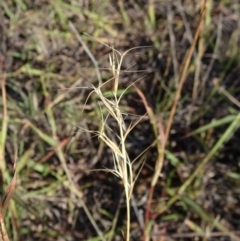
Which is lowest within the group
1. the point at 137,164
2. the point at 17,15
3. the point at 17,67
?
the point at 137,164

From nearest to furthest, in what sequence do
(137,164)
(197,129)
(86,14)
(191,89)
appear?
1. (137,164)
2. (197,129)
3. (191,89)
4. (86,14)

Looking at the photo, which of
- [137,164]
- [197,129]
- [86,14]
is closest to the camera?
[137,164]

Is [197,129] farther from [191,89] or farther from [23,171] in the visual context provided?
[23,171]

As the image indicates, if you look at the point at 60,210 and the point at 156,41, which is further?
the point at 156,41

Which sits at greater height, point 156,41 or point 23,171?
point 156,41

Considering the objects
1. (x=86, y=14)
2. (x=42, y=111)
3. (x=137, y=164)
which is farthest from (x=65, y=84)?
(x=137, y=164)

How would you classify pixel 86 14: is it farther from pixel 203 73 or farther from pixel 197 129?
pixel 197 129
